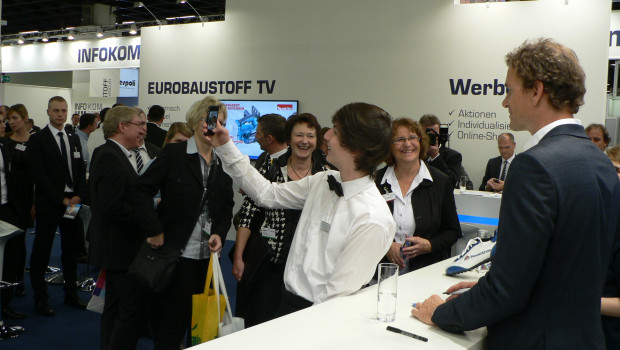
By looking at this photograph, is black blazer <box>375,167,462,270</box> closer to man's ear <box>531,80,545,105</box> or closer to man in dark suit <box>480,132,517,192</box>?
man's ear <box>531,80,545,105</box>

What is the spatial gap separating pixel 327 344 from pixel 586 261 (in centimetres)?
67

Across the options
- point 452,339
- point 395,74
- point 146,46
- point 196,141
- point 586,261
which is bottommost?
point 452,339

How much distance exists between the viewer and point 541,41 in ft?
4.52

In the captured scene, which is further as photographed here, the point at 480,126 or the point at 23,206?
the point at 480,126

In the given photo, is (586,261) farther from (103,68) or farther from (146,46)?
(103,68)

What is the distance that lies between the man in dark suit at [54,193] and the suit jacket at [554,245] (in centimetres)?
398

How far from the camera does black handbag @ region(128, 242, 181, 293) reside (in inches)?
108

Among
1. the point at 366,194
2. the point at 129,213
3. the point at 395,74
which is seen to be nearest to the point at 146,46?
the point at 395,74

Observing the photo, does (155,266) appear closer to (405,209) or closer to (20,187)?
(405,209)

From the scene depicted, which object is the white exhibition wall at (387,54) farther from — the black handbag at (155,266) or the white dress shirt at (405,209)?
the black handbag at (155,266)

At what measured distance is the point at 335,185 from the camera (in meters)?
1.94

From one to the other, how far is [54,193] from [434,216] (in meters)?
3.15

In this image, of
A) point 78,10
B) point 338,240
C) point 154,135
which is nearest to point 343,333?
point 338,240

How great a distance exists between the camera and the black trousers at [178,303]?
2889mm
